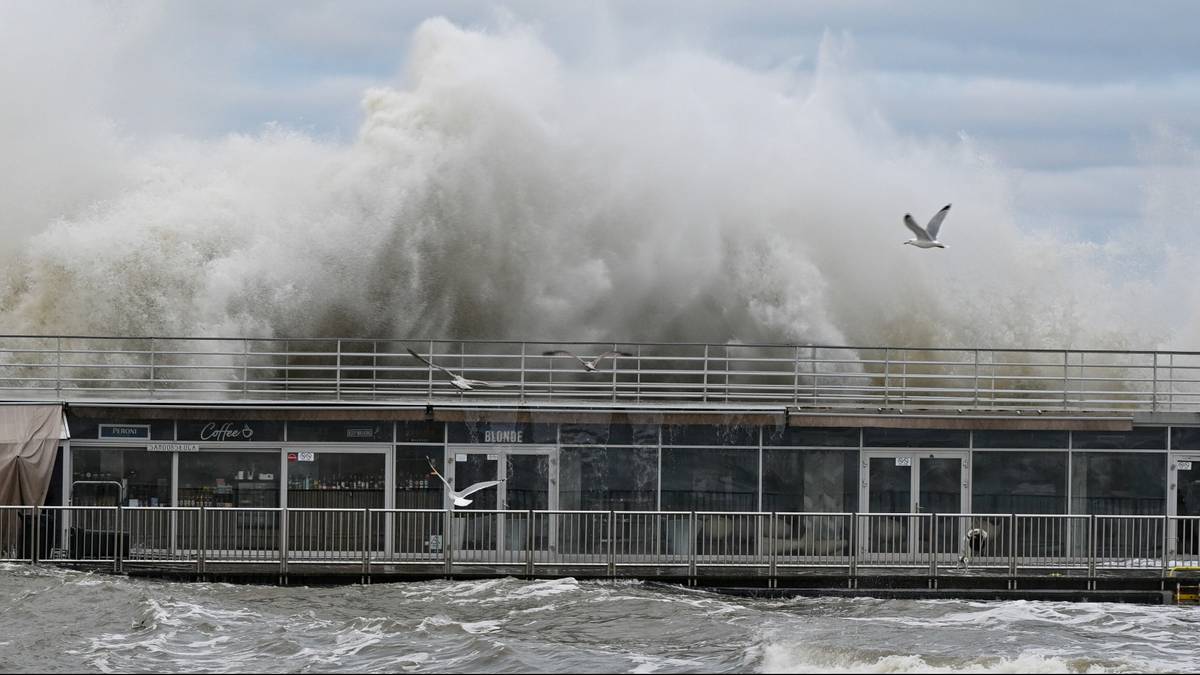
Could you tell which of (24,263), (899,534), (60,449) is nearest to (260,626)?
(60,449)

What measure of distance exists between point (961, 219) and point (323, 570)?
19050 millimetres

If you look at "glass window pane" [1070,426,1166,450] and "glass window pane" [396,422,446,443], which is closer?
"glass window pane" [396,422,446,443]

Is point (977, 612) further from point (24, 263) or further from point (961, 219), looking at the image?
point (24, 263)

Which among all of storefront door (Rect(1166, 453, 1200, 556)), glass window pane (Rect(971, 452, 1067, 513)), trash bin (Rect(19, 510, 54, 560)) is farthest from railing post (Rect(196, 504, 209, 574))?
storefront door (Rect(1166, 453, 1200, 556))

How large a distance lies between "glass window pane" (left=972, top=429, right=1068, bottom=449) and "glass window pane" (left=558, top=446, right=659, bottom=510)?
205 inches

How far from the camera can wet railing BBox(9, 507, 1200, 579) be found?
2611 cm

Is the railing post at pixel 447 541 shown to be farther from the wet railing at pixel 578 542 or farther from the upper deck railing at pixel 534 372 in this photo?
the upper deck railing at pixel 534 372

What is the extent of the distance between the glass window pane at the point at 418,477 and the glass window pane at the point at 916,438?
267 inches

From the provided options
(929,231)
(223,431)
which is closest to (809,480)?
(929,231)

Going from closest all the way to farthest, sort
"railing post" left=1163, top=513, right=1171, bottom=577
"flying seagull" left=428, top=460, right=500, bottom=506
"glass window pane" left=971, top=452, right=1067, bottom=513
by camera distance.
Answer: "railing post" left=1163, top=513, right=1171, bottom=577 → "flying seagull" left=428, top=460, right=500, bottom=506 → "glass window pane" left=971, top=452, right=1067, bottom=513

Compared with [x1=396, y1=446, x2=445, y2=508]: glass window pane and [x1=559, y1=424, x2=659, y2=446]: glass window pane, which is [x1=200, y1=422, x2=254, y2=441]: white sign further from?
[x1=559, y1=424, x2=659, y2=446]: glass window pane

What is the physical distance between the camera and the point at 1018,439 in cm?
2845

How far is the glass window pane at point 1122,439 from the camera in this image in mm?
28547

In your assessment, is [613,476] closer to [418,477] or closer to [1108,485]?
[418,477]
